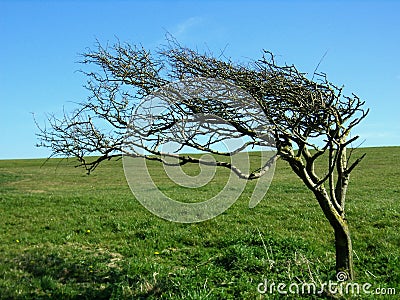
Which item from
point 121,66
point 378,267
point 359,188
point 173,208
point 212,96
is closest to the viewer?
point 212,96

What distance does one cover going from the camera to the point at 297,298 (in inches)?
226

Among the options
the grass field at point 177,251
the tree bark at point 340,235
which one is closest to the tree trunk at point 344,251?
the tree bark at point 340,235

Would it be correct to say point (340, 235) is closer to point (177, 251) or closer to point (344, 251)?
point (344, 251)

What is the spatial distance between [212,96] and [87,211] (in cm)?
878

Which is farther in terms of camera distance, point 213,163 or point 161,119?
point 161,119

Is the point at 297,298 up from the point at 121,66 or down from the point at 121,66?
down

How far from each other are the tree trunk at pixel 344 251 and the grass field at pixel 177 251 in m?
0.22

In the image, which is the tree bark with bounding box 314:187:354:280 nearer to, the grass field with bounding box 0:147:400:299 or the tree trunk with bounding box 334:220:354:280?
the tree trunk with bounding box 334:220:354:280

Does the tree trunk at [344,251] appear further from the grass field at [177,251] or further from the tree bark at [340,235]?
the grass field at [177,251]

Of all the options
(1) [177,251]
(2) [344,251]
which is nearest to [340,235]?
(2) [344,251]

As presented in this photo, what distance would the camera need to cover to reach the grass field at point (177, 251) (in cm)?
656

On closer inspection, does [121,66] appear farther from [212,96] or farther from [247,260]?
[247,260]

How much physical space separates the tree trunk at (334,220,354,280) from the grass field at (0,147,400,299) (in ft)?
0.73

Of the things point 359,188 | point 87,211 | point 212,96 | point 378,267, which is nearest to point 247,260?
point 378,267
